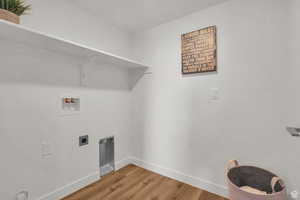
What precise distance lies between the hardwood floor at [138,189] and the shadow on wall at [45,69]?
51.8 inches

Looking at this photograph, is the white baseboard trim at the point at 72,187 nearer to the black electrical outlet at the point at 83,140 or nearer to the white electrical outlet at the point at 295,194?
the black electrical outlet at the point at 83,140

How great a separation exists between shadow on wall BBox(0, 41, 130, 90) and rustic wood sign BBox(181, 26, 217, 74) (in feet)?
3.83

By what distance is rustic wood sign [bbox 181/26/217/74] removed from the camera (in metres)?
1.67

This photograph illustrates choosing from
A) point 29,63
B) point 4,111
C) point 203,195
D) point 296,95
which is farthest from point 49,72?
point 296,95

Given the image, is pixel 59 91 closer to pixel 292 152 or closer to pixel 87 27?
pixel 87 27

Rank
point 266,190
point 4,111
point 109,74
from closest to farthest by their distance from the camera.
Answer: point 4,111 < point 266,190 < point 109,74

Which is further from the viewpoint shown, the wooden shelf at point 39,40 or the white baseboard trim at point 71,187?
the white baseboard trim at point 71,187

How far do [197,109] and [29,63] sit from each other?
6.32ft

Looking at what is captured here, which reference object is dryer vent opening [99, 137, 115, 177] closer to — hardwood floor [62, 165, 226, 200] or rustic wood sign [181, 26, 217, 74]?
hardwood floor [62, 165, 226, 200]

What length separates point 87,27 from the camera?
6.04 ft

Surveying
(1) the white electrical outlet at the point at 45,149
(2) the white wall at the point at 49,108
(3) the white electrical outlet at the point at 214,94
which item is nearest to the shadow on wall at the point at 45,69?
(2) the white wall at the point at 49,108

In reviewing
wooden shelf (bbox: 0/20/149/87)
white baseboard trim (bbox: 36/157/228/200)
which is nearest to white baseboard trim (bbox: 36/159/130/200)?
white baseboard trim (bbox: 36/157/228/200)

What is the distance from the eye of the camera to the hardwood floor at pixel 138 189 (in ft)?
5.31

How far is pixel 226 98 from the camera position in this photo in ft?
5.30
